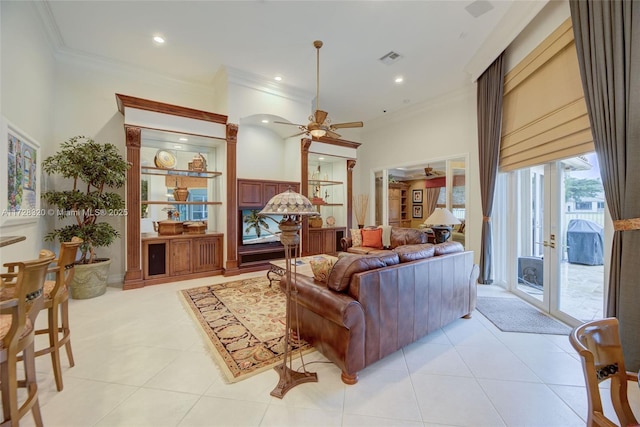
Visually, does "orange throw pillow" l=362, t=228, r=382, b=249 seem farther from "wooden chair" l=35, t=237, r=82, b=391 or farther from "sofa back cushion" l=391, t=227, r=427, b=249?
"wooden chair" l=35, t=237, r=82, b=391

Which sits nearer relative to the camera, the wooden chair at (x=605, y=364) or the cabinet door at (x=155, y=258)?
the wooden chair at (x=605, y=364)

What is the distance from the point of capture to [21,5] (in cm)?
295

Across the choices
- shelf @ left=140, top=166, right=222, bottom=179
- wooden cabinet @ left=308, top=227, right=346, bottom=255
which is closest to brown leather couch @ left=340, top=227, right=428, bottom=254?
wooden cabinet @ left=308, top=227, right=346, bottom=255

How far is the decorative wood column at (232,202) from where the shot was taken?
4.98 metres

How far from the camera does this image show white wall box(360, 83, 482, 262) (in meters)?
5.12

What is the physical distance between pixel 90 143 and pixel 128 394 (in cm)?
380

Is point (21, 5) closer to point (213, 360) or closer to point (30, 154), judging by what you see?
point (30, 154)

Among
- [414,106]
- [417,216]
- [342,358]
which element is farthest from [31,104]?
[417,216]

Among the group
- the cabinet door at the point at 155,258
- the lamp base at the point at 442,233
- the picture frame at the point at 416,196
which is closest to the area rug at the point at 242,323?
the cabinet door at the point at 155,258

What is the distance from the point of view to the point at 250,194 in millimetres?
5277

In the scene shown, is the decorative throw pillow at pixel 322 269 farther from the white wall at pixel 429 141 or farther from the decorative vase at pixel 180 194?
the white wall at pixel 429 141

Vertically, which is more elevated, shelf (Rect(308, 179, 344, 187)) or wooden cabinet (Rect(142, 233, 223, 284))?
shelf (Rect(308, 179, 344, 187))

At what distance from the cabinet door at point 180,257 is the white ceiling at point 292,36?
10.6ft

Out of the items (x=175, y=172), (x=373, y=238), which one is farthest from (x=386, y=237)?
(x=175, y=172)
